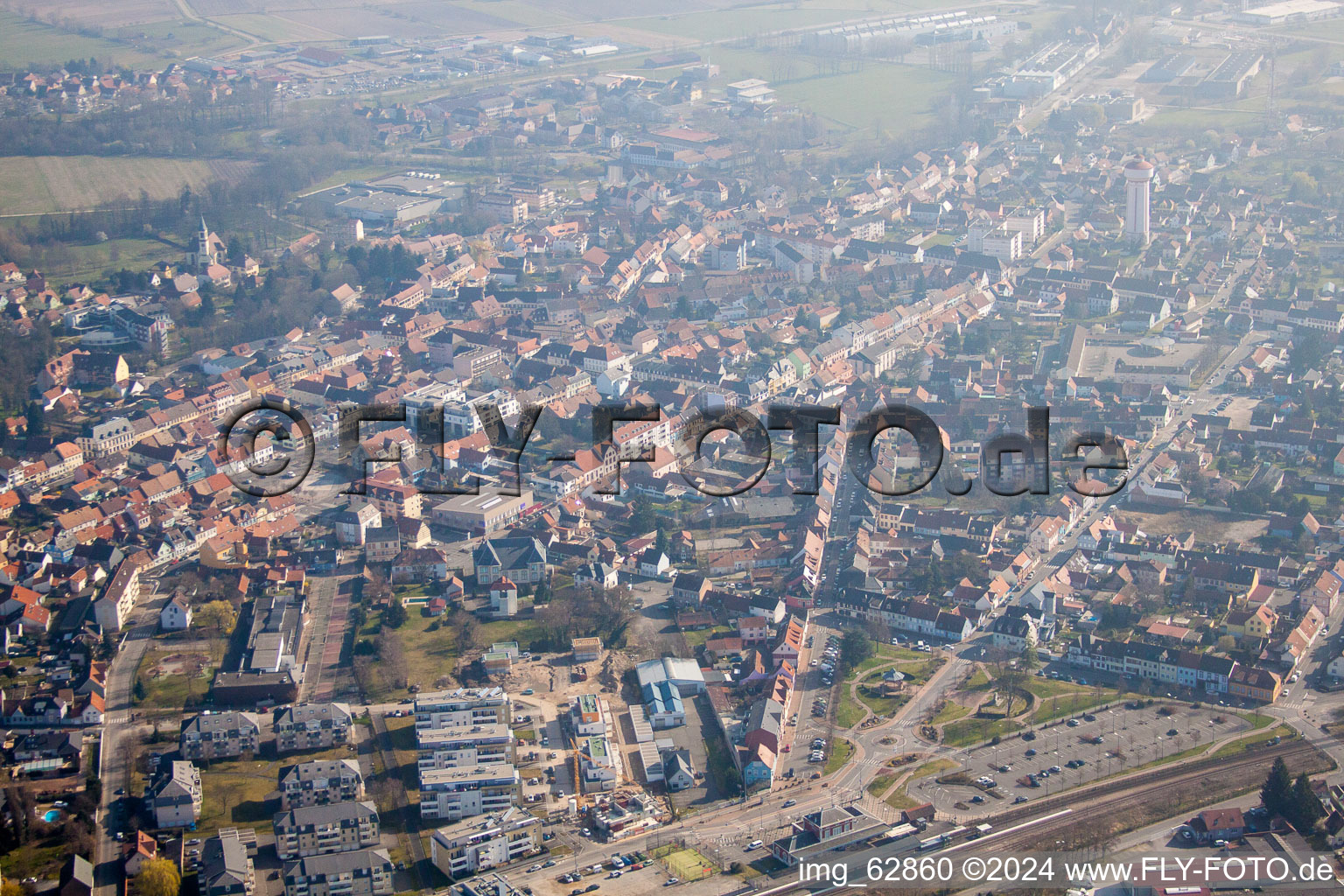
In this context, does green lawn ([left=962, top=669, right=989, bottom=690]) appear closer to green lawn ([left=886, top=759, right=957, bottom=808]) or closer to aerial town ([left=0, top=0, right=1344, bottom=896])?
aerial town ([left=0, top=0, right=1344, bottom=896])

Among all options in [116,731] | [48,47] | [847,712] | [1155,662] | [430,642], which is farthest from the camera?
[48,47]

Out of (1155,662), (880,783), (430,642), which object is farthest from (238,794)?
(1155,662)

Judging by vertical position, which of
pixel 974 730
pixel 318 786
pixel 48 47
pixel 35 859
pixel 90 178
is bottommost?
pixel 35 859

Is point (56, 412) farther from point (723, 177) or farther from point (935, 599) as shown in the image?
point (723, 177)

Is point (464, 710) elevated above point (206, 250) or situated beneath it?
situated beneath

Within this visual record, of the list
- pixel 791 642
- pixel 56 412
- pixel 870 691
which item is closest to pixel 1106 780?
pixel 870 691

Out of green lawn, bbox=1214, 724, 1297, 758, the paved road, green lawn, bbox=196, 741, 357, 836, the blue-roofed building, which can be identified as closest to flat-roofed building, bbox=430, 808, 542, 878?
green lawn, bbox=196, 741, 357, 836

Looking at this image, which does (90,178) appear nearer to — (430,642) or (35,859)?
(430,642)
